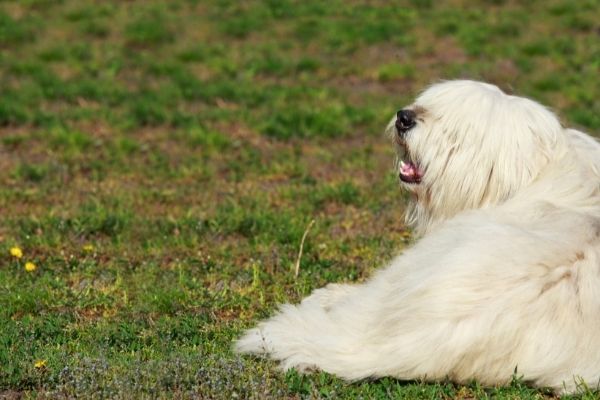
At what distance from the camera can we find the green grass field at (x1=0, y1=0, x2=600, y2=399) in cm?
603

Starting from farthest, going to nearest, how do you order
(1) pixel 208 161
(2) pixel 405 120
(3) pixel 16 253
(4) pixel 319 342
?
(1) pixel 208 161, (3) pixel 16 253, (2) pixel 405 120, (4) pixel 319 342

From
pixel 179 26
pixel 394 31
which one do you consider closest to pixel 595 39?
pixel 394 31

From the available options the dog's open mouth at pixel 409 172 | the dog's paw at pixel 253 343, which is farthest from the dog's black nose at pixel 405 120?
the dog's paw at pixel 253 343

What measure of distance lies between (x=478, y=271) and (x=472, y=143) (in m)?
1.02

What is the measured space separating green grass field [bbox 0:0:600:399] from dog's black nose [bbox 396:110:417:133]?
1490mm

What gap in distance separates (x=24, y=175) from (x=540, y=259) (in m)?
6.89

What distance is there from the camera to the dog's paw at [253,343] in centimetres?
571

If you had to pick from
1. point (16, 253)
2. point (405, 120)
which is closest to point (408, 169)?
point (405, 120)

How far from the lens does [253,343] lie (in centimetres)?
580

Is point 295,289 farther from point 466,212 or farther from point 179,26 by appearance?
point 179,26

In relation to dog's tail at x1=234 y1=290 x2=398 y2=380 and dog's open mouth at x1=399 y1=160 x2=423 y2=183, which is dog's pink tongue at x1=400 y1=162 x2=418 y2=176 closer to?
dog's open mouth at x1=399 y1=160 x2=423 y2=183

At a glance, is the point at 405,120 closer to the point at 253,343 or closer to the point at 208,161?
the point at 253,343

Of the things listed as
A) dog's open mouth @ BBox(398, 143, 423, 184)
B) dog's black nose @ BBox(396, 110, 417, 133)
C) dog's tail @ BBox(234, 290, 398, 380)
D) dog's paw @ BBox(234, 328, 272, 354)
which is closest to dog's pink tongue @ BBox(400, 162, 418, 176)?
dog's open mouth @ BBox(398, 143, 423, 184)

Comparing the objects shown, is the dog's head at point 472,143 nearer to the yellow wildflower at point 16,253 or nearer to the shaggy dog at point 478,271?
the shaggy dog at point 478,271
